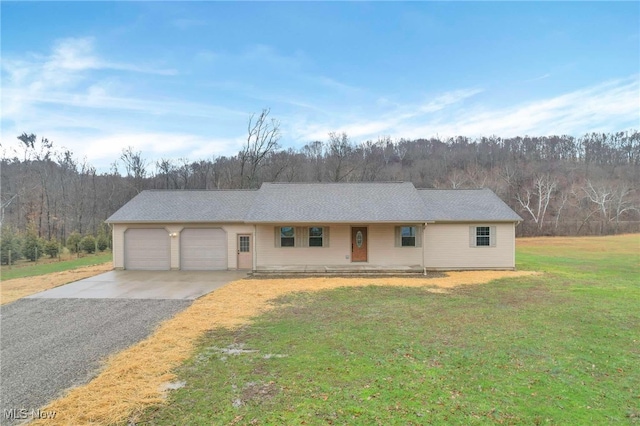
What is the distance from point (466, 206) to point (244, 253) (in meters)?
10.9

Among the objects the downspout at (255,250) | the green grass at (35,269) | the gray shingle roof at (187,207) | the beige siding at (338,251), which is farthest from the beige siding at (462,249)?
the green grass at (35,269)

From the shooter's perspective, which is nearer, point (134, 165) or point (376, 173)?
point (134, 165)

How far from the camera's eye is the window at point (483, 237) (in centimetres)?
1580

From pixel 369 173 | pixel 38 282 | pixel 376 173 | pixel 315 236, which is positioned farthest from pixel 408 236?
pixel 376 173

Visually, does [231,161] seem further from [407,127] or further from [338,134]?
[407,127]

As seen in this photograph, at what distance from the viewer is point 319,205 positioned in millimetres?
16125

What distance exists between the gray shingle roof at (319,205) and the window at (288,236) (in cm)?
78

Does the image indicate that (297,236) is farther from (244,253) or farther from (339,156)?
(339,156)

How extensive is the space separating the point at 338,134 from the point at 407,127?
17.8 m

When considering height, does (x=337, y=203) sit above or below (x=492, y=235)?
above

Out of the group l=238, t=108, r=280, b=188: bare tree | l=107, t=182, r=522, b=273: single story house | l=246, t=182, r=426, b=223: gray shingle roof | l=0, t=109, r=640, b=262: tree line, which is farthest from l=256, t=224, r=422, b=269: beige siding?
l=238, t=108, r=280, b=188: bare tree

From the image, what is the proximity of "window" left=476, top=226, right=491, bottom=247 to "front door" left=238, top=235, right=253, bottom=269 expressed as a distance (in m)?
10.6

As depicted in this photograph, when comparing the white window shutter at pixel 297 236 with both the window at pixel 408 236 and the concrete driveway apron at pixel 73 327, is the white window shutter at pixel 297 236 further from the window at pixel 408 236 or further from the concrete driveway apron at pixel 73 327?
the window at pixel 408 236

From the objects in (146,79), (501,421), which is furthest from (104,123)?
(501,421)
